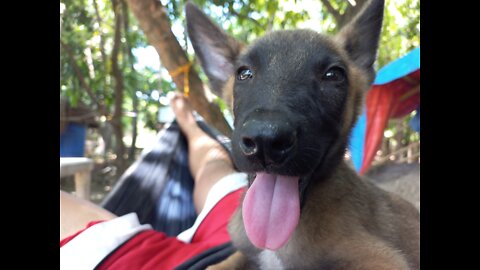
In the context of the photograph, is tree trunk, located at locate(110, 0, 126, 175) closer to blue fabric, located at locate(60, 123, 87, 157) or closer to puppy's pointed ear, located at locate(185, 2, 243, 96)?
blue fabric, located at locate(60, 123, 87, 157)

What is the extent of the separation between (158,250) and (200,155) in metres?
1.37

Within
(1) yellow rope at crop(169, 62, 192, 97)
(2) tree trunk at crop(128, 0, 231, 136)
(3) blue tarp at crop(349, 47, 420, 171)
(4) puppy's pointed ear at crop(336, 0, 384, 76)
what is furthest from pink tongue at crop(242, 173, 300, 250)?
(1) yellow rope at crop(169, 62, 192, 97)

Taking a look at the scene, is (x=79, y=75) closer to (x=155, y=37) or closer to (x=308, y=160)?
(x=155, y=37)

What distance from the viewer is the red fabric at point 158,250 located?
1.87m

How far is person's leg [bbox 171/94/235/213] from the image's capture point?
9.85 ft

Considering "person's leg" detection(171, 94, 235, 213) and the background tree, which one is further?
the background tree

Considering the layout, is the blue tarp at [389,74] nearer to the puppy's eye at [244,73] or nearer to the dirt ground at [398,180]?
the dirt ground at [398,180]

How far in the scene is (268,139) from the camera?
1.24 meters

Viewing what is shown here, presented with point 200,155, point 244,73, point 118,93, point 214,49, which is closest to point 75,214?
point 200,155

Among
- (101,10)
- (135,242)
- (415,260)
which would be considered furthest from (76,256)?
(101,10)

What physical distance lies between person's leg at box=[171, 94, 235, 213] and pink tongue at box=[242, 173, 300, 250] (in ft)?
4.68
